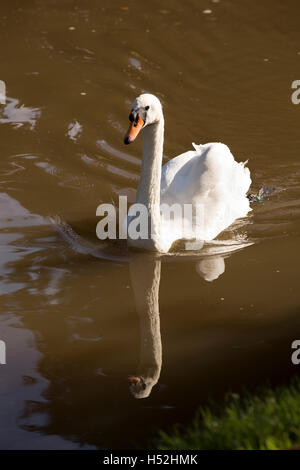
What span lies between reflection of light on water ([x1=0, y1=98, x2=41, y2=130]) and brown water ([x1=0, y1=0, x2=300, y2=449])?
0.02 metres

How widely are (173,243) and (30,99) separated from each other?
13.3 ft

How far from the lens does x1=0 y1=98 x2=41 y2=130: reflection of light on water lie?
9.54 metres

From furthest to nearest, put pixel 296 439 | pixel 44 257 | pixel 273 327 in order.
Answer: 1. pixel 44 257
2. pixel 273 327
3. pixel 296 439

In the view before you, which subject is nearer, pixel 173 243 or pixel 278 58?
pixel 173 243

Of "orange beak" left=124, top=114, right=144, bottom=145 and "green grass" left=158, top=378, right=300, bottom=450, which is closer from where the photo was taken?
"green grass" left=158, top=378, right=300, bottom=450

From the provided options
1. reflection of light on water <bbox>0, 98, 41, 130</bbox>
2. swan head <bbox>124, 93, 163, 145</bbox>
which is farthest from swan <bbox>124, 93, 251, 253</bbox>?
reflection of light on water <bbox>0, 98, 41, 130</bbox>

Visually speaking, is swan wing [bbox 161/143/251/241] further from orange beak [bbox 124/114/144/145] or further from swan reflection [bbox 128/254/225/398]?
orange beak [bbox 124/114/144/145]

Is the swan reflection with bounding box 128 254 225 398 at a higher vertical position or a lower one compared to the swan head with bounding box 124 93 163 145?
lower

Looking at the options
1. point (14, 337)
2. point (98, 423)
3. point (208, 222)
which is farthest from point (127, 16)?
point (98, 423)

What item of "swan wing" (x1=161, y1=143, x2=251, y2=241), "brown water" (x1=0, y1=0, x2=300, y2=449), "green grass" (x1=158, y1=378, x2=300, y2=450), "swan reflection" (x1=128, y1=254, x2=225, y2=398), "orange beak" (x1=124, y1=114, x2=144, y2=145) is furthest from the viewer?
"swan wing" (x1=161, y1=143, x2=251, y2=241)

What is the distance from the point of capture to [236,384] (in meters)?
4.84

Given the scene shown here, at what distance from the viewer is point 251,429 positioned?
3.93 meters

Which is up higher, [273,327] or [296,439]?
[273,327]

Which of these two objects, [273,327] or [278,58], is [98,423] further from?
[278,58]
